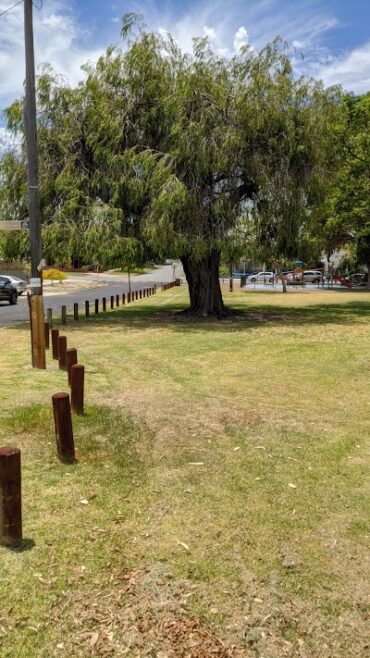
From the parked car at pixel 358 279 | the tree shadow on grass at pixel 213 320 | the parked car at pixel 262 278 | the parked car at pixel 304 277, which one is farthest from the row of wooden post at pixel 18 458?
the parked car at pixel 262 278

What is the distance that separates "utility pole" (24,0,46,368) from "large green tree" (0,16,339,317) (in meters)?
7.26

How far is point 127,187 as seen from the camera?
676 inches

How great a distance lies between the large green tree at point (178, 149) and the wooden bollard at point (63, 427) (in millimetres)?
11808

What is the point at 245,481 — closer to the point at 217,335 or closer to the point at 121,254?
the point at 217,335

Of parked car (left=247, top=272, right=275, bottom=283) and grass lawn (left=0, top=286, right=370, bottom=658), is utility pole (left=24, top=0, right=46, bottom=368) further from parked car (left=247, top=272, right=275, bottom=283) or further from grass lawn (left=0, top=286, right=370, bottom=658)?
parked car (left=247, top=272, right=275, bottom=283)

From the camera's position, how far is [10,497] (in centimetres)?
353

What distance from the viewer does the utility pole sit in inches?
344

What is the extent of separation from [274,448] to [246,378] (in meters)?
3.68

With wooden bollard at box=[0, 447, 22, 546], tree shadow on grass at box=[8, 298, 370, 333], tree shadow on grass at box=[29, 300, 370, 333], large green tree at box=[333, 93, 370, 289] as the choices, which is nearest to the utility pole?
wooden bollard at box=[0, 447, 22, 546]

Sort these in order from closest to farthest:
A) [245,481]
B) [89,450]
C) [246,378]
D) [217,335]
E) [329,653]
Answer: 1. [329,653]
2. [245,481]
3. [89,450]
4. [246,378]
5. [217,335]

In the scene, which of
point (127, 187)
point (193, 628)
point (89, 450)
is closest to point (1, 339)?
point (127, 187)

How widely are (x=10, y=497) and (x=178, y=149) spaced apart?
14839 mm

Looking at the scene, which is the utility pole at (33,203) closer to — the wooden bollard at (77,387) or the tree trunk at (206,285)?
the wooden bollard at (77,387)

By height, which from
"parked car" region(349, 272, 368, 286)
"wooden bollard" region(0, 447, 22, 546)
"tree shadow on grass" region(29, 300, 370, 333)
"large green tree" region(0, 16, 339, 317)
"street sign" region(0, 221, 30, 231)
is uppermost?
"large green tree" region(0, 16, 339, 317)
